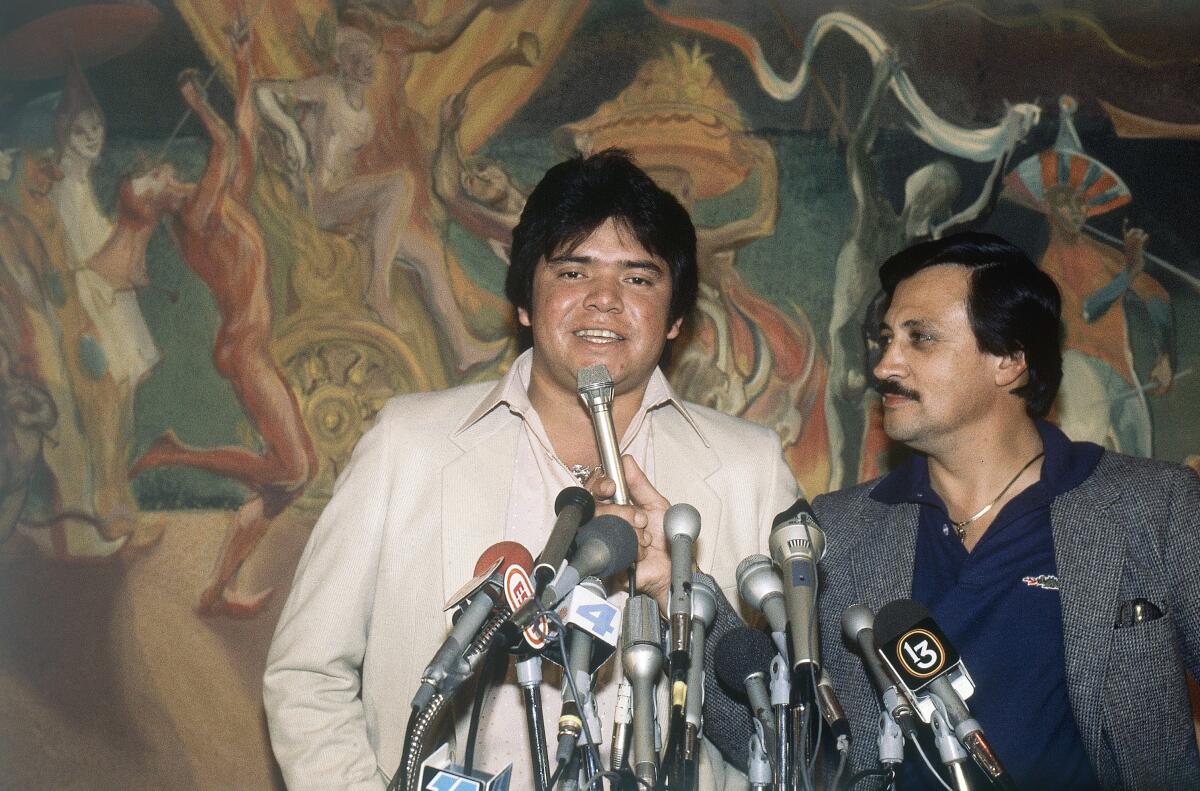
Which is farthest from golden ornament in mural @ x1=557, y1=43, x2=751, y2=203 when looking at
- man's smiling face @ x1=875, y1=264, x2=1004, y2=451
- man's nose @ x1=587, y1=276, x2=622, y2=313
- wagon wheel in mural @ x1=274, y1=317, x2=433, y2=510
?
man's nose @ x1=587, y1=276, x2=622, y2=313

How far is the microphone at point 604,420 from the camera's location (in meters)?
1.97

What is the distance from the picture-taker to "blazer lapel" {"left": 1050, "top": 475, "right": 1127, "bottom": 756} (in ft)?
7.68

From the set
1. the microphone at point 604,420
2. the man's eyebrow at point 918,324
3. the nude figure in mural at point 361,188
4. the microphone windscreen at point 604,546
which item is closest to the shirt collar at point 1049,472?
the man's eyebrow at point 918,324

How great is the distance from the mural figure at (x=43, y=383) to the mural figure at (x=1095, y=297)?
3.21 meters

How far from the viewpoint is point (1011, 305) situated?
275 centimetres

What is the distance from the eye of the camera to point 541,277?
2676 mm

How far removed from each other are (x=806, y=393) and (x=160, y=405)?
85.4 inches

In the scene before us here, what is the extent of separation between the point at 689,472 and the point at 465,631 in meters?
1.29

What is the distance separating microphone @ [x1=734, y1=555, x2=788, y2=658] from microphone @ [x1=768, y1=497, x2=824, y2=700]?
0.9 inches

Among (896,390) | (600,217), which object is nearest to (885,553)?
(896,390)

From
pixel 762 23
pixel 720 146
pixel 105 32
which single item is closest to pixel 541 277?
pixel 720 146

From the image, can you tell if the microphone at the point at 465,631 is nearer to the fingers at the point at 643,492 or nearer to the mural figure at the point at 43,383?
the fingers at the point at 643,492

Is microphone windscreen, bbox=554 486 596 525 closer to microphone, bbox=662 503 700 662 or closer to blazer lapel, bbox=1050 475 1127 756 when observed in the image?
microphone, bbox=662 503 700 662

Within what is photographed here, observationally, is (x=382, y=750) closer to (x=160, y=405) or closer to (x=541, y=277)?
(x=541, y=277)
